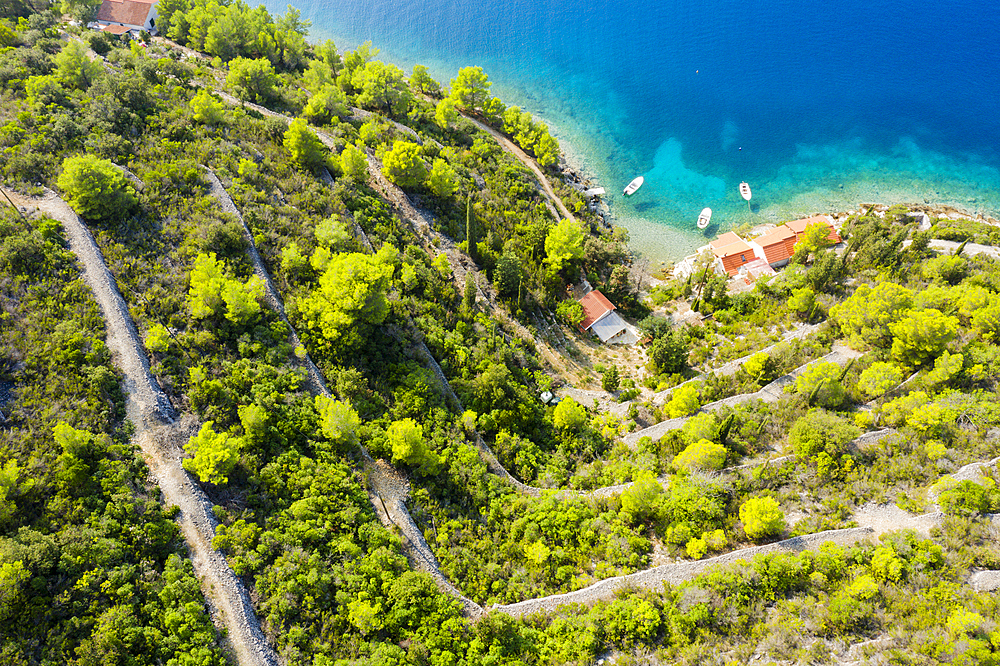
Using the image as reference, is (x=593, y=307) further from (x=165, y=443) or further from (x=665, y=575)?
(x=165, y=443)

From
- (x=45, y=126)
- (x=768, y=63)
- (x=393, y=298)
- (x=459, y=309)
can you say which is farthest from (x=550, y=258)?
(x=768, y=63)

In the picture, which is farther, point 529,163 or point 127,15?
point 127,15

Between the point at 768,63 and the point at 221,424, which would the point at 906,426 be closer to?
the point at 221,424

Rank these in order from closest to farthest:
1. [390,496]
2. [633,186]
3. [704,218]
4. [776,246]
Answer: [390,496]
[776,246]
[704,218]
[633,186]

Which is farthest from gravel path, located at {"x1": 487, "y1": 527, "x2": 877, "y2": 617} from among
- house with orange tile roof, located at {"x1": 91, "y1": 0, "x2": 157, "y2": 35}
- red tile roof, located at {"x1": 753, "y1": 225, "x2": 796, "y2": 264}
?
house with orange tile roof, located at {"x1": 91, "y1": 0, "x2": 157, "y2": 35}

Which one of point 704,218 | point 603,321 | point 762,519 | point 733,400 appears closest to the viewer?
point 762,519

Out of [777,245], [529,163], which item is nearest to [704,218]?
[777,245]

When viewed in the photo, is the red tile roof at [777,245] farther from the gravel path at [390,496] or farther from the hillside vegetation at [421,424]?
the gravel path at [390,496]
